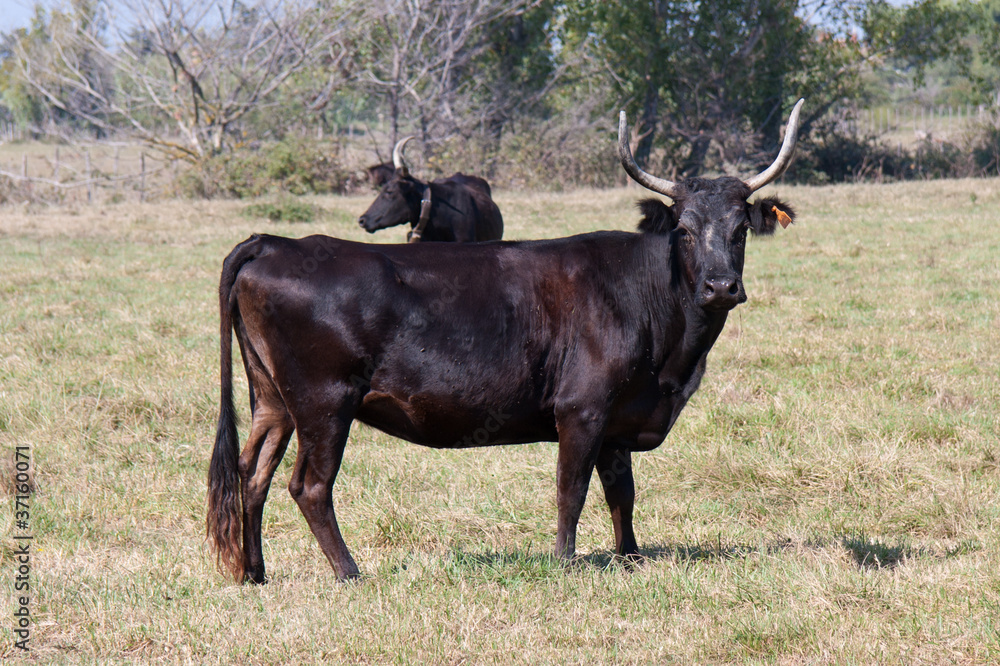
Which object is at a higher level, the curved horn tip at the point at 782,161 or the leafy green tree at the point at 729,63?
the leafy green tree at the point at 729,63

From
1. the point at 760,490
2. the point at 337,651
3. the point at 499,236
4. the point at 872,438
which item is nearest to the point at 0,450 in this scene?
the point at 337,651

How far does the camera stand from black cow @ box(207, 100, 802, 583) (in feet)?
13.3

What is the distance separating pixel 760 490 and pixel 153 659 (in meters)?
3.17

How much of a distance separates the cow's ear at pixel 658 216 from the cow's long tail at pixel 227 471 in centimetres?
172

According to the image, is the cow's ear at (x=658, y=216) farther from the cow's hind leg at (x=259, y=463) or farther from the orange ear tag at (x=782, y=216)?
the cow's hind leg at (x=259, y=463)

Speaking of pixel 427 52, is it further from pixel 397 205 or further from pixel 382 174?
pixel 397 205

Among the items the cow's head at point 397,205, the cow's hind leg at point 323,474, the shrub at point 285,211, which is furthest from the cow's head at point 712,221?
the shrub at point 285,211

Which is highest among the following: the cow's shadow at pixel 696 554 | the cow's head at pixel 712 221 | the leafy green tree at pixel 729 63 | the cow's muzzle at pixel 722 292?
the leafy green tree at pixel 729 63

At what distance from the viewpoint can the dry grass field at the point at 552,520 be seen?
11.1ft

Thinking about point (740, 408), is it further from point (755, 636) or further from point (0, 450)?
point (0, 450)

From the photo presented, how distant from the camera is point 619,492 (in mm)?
4516

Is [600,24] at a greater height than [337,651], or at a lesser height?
greater

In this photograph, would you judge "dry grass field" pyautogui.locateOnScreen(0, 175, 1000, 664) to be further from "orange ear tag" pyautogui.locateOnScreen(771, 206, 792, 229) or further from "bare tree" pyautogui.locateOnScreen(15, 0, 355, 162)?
"bare tree" pyautogui.locateOnScreen(15, 0, 355, 162)

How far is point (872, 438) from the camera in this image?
19.0 ft
